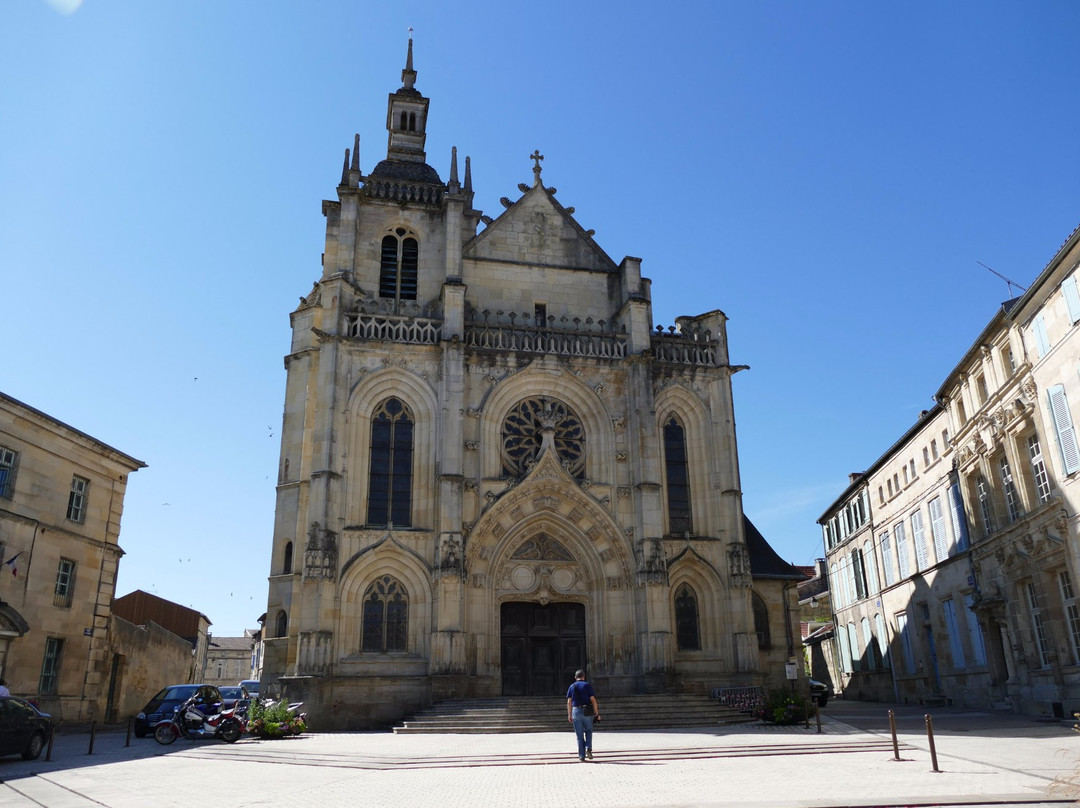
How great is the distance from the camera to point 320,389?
25.9 metres

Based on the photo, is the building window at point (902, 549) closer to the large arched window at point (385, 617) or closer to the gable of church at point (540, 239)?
the gable of church at point (540, 239)

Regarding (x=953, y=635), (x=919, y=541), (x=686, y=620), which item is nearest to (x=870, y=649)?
(x=919, y=541)

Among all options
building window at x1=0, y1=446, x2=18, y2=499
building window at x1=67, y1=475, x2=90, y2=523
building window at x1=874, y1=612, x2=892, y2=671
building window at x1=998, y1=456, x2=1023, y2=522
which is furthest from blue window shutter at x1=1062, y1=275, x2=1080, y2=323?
building window at x1=67, y1=475, x2=90, y2=523

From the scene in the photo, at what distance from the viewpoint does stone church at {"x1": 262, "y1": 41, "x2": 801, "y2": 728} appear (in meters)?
24.2

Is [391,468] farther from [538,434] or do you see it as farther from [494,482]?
[538,434]

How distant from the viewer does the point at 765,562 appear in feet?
99.9

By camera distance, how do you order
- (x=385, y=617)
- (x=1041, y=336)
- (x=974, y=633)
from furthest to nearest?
1. (x=974, y=633)
2. (x=385, y=617)
3. (x=1041, y=336)

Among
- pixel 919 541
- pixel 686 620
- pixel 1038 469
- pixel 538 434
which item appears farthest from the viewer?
pixel 919 541

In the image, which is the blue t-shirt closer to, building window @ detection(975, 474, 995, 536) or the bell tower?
building window @ detection(975, 474, 995, 536)

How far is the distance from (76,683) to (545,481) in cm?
1522

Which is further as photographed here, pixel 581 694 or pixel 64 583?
pixel 64 583

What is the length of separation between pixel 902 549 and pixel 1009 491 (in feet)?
34.2

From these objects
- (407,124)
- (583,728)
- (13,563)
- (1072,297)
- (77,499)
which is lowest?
(583,728)

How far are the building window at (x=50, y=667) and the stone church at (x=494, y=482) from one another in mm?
6031
